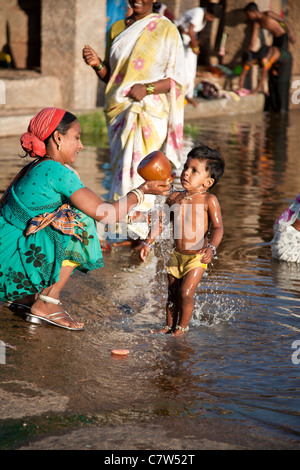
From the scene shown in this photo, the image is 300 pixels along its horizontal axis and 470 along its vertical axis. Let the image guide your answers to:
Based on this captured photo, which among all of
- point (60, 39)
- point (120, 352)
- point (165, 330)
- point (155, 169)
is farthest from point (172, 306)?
point (60, 39)

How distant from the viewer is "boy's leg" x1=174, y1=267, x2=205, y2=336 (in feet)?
12.8

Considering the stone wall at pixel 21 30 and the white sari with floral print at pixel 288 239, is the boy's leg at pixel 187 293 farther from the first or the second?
the stone wall at pixel 21 30

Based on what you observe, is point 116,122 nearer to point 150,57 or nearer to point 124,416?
point 150,57

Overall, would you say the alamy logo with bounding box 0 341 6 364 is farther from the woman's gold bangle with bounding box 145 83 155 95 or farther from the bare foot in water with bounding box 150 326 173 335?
the woman's gold bangle with bounding box 145 83 155 95

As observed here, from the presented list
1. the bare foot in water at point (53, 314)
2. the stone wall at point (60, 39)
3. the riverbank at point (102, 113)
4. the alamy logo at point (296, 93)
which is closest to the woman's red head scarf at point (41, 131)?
the bare foot in water at point (53, 314)

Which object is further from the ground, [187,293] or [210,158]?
[210,158]

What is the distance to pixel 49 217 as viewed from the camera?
3.87 m

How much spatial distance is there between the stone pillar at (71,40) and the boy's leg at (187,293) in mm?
7974

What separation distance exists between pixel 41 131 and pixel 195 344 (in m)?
1.41

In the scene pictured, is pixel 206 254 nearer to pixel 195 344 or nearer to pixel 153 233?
pixel 153 233

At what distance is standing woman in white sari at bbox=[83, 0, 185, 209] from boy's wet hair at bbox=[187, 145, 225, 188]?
1941 millimetres

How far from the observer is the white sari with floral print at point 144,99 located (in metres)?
5.85

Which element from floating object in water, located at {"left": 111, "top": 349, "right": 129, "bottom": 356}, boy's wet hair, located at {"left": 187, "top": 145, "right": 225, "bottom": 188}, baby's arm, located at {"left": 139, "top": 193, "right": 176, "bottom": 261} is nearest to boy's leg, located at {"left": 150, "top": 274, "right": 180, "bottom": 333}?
baby's arm, located at {"left": 139, "top": 193, "right": 176, "bottom": 261}
